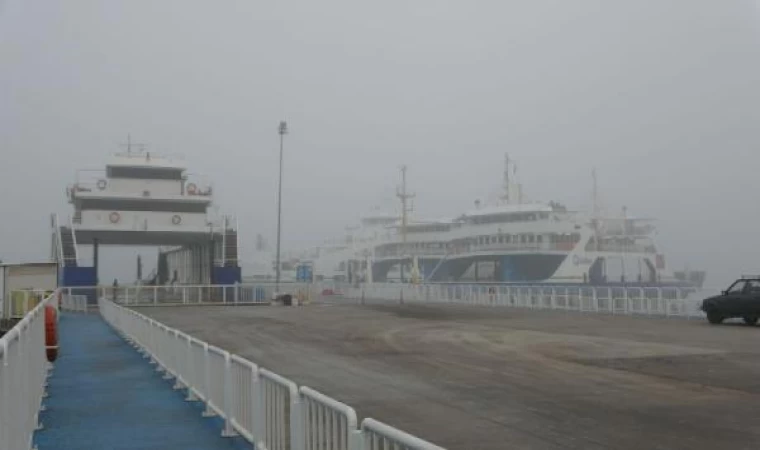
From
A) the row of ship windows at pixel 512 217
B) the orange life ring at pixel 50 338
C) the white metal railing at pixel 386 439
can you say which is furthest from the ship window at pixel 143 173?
the white metal railing at pixel 386 439

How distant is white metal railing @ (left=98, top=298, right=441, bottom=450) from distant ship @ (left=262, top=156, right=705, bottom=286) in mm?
54539

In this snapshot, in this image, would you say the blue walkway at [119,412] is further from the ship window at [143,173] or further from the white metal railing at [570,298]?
the ship window at [143,173]

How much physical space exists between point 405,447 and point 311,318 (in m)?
24.1

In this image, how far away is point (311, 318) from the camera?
2720cm

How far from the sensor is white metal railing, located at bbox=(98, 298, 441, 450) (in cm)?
403

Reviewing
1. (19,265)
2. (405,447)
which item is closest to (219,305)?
(19,265)

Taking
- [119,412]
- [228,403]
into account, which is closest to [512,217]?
[119,412]

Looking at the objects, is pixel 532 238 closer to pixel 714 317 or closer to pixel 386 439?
pixel 714 317

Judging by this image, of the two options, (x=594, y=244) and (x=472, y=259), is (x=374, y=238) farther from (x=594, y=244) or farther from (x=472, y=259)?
(x=594, y=244)

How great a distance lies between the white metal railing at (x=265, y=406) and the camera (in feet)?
13.2

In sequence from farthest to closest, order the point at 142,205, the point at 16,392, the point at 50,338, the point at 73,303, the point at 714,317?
1. the point at 142,205
2. the point at 73,303
3. the point at 714,317
4. the point at 50,338
5. the point at 16,392

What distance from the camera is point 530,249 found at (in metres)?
64.6

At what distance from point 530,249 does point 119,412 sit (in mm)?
57908

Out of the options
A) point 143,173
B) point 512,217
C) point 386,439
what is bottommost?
point 386,439
